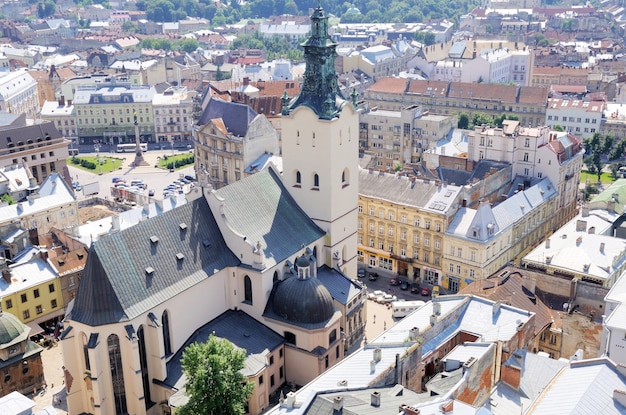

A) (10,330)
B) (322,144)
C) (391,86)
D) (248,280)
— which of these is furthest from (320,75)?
(391,86)

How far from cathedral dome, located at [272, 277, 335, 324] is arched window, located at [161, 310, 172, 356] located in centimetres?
1115

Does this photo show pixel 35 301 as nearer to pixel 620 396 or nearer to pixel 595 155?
pixel 620 396

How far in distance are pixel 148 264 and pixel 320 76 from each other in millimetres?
28913

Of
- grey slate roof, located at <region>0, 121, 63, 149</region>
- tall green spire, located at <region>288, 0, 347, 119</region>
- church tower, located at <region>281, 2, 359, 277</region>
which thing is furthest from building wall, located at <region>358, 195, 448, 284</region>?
grey slate roof, located at <region>0, 121, 63, 149</region>

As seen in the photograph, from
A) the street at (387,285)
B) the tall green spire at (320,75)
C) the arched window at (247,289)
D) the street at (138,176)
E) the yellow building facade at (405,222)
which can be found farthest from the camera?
the street at (138,176)

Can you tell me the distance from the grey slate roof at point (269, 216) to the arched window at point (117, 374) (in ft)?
55.4

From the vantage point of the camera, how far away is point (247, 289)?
73.0 m

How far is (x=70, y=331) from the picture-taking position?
62844 mm

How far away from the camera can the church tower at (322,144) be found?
3061 inches

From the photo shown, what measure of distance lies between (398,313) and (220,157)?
184 ft

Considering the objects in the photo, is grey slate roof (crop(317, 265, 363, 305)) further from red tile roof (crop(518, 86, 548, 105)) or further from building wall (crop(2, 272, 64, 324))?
red tile roof (crop(518, 86, 548, 105))

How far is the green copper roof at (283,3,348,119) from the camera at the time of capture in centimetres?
7731

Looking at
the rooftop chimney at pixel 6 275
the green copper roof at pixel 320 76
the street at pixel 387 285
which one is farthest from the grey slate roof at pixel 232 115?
the rooftop chimney at pixel 6 275

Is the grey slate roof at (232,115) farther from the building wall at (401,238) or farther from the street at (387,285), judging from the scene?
the street at (387,285)
